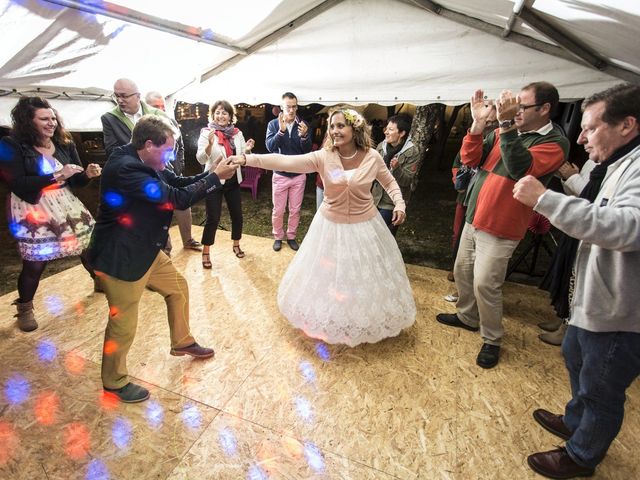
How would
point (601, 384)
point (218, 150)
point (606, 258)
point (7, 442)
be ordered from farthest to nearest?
1. point (218, 150)
2. point (7, 442)
3. point (601, 384)
4. point (606, 258)

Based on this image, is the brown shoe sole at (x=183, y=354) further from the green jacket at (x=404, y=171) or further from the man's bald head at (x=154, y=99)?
the man's bald head at (x=154, y=99)

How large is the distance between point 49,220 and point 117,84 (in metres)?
1.61

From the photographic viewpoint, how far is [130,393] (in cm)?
244

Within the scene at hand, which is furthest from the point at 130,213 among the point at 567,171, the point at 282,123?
the point at 567,171

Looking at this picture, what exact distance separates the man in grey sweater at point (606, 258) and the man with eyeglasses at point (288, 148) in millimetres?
3600

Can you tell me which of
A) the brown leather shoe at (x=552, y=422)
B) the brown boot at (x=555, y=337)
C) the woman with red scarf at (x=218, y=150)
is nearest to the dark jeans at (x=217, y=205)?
the woman with red scarf at (x=218, y=150)

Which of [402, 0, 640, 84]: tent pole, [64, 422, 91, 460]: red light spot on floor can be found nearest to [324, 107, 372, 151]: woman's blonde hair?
[402, 0, 640, 84]: tent pole

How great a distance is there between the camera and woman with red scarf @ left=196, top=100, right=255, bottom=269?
4.24 metres

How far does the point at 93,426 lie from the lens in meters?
2.24

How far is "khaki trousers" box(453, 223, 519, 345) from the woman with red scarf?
279 centimetres

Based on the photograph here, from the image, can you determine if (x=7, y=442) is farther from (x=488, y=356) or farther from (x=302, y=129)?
(x=302, y=129)

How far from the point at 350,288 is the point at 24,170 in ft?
10.5

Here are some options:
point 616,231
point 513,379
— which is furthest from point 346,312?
point 616,231

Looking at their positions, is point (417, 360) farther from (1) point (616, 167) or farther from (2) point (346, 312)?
(1) point (616, 167)
